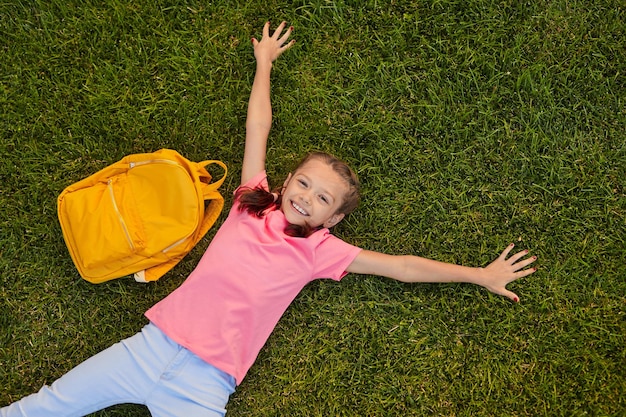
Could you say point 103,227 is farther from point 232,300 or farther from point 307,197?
point 307,197

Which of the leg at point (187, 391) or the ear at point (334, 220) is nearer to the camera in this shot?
the leg at point (187, 391)

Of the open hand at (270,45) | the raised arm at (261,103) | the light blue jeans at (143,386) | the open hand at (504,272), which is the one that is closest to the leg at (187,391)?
the light blue jeans at (143,386)

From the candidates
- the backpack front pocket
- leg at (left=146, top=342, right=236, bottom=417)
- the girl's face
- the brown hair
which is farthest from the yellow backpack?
leg at (left=146, top=342, right=236, bottom=417)

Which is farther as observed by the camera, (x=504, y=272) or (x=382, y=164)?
(x=382, y=164)

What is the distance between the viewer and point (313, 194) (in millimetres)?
2652

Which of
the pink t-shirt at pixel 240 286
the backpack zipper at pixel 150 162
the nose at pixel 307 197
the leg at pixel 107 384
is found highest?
the nose at pixel 307 197

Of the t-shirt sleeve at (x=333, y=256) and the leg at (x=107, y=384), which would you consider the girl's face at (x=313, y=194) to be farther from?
the leg at (x=107, y=384)

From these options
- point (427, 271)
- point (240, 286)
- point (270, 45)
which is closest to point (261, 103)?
point (270, 45)

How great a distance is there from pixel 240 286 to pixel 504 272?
149cm

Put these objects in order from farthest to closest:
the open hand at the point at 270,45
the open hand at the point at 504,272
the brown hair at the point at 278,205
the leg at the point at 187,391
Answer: the open hand at the point at 270,45 → the open hand at the point at 504,272 → the brown hair at the point at 278,205 → the leg at the point at 187,391

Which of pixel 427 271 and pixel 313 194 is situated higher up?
pixel 313 194

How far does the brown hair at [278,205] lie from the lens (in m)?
2.74

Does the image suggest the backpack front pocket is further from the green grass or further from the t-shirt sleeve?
the t-shirt sleeve

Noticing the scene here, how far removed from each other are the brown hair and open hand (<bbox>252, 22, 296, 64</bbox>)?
686mm
